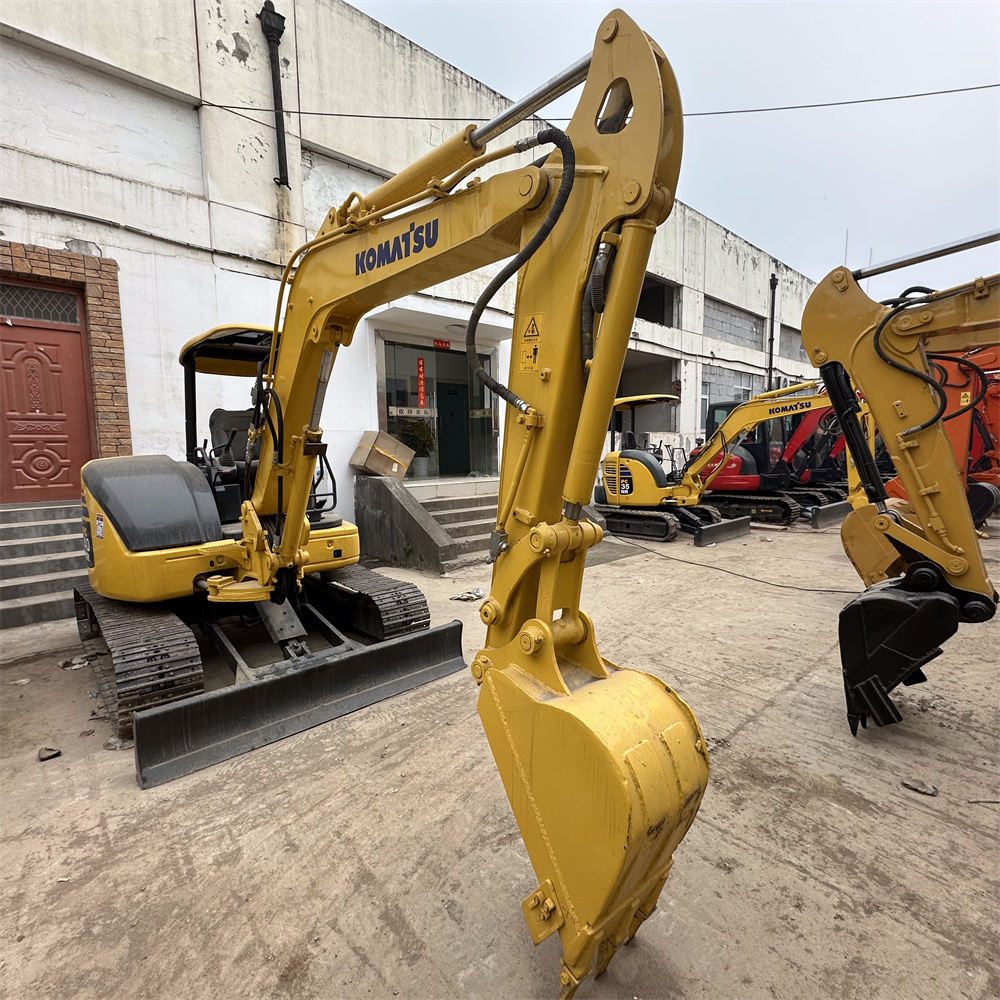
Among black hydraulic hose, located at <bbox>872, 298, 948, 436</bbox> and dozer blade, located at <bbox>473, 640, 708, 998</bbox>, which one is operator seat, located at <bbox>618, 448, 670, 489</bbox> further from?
dozer blade, located at <bbox>473, 640, 708, 998</bbox>

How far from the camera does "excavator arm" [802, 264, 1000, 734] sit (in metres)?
→ 3.13

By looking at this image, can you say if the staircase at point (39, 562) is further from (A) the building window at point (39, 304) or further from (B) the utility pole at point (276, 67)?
(B) the utility pole at point (276, 67)

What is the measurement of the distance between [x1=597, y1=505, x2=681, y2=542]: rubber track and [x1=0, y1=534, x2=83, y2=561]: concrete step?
24.8ft

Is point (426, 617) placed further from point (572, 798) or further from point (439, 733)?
point (572, 798)

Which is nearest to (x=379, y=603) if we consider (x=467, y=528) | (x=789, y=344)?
(x=467, y=528)

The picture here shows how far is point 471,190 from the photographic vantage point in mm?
2098

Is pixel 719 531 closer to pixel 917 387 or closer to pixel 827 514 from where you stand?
pixel 827 514

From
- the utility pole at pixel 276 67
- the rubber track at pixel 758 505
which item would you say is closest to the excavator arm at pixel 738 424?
the rubber track at pixel 758 505

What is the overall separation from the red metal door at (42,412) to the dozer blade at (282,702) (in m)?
5.12

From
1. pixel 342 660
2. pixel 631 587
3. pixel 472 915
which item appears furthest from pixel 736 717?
pixel 631 587

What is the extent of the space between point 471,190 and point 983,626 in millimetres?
5707

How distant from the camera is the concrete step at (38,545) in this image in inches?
220

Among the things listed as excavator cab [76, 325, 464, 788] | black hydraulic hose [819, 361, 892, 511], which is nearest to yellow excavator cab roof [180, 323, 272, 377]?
excavator cab [76, 325, 464, 788]

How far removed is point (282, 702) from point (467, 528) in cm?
526
